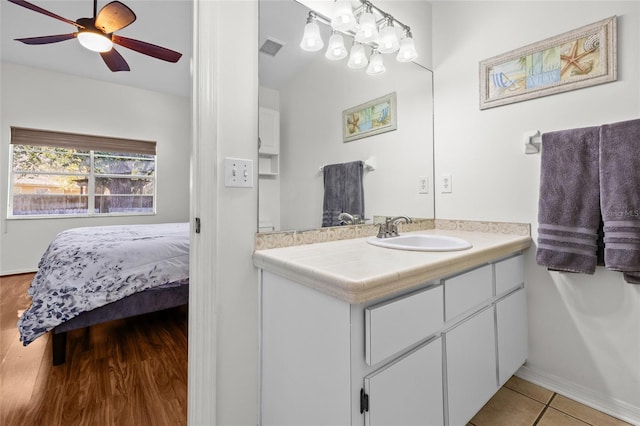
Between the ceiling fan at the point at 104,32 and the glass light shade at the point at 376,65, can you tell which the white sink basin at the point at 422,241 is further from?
the ceiling fan at the point at 104,32

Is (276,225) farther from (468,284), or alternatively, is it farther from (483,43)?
(483,43)

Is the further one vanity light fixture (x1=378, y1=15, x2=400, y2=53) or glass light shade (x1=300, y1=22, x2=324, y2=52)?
vanity light fixture (x1=378, y1=15, x2=400, y2=53)

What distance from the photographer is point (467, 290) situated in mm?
1127

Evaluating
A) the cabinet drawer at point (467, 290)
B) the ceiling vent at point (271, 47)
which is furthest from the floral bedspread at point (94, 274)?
the cabinet drawer at point (467, 290)

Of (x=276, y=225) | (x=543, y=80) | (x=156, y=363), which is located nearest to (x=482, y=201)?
(x=543, y=80)

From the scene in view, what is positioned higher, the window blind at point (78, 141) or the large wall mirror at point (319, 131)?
the window blind at point (78, 141)

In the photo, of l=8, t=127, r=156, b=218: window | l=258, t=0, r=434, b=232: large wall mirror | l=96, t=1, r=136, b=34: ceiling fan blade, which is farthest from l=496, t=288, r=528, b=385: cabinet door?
l=8, t=127, r=156, b=218: window

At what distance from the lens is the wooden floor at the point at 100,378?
4.42 ft

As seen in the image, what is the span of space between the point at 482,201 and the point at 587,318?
0.76 meters

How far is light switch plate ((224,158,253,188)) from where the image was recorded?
1.08 metres

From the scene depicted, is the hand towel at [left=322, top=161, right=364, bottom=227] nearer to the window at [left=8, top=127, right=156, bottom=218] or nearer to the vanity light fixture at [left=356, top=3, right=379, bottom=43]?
the vanity light fixture at [left=356, top=3, right=379, bottom=43]

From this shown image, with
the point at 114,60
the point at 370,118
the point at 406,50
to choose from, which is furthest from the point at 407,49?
the point at 114,60

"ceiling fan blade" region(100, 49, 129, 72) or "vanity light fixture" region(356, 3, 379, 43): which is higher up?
"ceiling fan blade" region(100, 49, 129, 72)

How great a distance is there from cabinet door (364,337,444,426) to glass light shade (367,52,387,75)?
1469 millimetres
